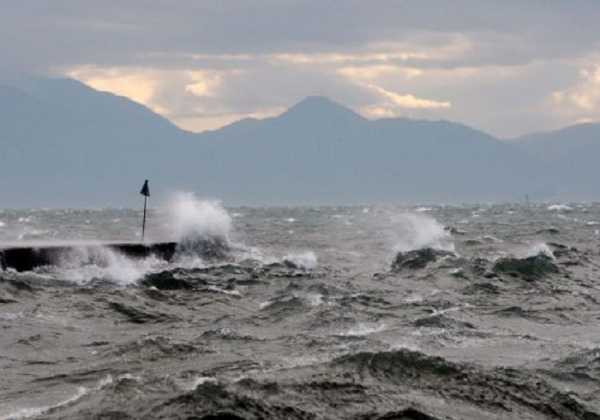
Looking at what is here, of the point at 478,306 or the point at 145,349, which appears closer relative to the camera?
the point at 145,349

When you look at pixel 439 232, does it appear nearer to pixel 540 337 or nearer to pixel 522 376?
pixel 540 337

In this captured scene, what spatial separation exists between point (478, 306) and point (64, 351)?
998 cm

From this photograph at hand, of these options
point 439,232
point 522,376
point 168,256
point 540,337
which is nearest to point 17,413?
point 522,376

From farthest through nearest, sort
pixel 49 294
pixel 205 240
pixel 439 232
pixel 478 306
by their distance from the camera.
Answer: pixel 439 232, pixel 205 240, pixel 49 294, pixel 478 306

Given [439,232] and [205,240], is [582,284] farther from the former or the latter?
[439,232]

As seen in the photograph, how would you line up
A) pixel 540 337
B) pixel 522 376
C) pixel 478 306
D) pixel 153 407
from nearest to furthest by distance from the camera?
pixel 153 407 → pixel 522 376 → pixel 540 337 → pixel 478 306

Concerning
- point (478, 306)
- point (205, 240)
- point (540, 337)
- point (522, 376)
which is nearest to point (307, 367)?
point (522, 376)

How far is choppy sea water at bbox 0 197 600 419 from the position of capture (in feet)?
38.5

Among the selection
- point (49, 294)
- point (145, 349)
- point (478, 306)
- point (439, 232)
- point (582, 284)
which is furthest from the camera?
point (439, 232)

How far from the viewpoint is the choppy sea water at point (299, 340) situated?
11727 millimetres

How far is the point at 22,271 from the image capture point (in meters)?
28.3

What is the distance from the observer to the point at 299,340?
1634 cm

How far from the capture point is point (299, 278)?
1107 inches

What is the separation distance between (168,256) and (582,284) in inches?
582
